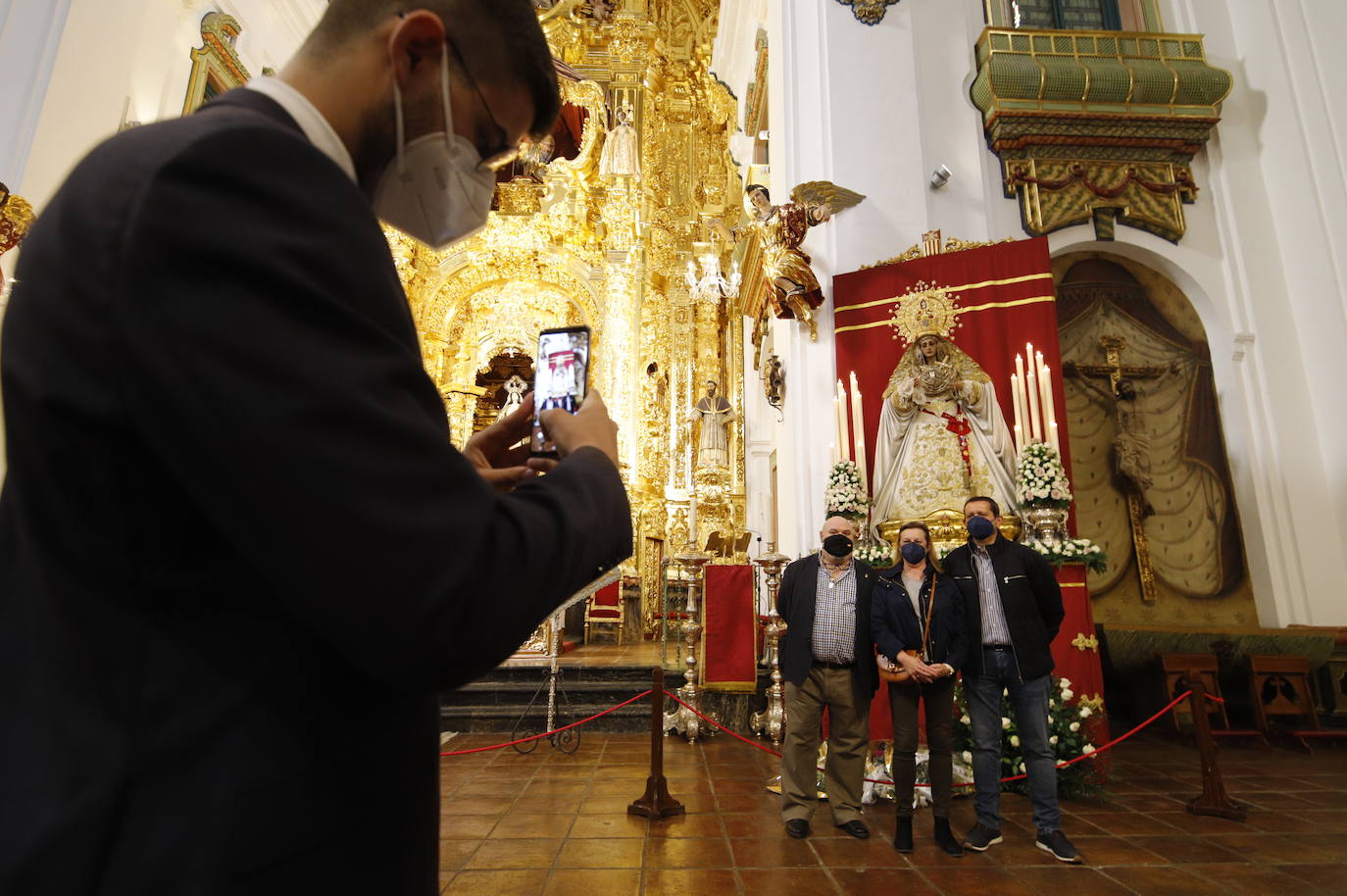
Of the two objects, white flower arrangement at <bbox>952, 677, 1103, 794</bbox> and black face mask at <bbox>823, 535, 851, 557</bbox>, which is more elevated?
black face mask at <bbox>823, 535, 851, 557</bbox>

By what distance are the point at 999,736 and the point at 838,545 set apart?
1.37 m

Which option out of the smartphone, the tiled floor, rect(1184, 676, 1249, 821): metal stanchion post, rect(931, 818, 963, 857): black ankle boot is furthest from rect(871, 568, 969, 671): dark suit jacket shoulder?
the smartphone

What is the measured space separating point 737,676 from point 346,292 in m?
6.27

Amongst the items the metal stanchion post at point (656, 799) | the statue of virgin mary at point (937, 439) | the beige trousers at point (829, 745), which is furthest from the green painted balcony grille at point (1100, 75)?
the metal stanchion post at point (656, 799)

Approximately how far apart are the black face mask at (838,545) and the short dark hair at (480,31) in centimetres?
384

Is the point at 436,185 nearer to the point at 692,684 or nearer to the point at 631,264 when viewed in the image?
the point at 692,684

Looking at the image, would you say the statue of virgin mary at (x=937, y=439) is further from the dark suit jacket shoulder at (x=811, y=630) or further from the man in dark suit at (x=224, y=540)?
the man in dark suit at (x=224, y=540)

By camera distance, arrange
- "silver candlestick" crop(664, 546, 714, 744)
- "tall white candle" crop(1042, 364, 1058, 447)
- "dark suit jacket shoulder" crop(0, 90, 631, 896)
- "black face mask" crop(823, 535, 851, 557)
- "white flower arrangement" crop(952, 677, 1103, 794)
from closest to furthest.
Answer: "dark suit jacket shoulder" crop(0, 90, 631, 896), "black face mask" crop(823, 535, 851, 557), "white flower arrangement" crop(952, 677, 1103, 794), "tall white candle" crop(1042, 364, 1058, 447), "silver candlestick" crop(664, 546, 714, 744)

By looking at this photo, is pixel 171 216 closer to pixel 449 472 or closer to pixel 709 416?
pixel 449 472

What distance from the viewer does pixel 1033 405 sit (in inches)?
230

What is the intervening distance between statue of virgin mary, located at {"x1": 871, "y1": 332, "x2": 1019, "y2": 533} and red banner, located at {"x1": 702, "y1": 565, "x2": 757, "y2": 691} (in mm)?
1394

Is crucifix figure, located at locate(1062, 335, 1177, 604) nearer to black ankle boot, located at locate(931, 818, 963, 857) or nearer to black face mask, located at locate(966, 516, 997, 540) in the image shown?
black face mask, located at locate(966, 516, 997, 540)

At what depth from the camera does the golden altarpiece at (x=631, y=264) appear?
12227 millimetres

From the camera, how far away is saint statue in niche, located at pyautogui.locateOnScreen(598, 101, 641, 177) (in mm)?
12984
